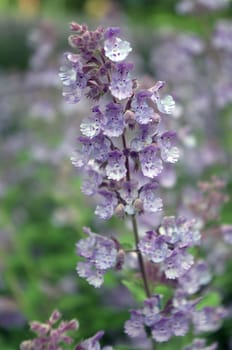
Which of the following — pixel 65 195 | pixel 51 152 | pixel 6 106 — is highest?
pixel 6 106

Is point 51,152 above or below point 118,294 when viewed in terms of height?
above

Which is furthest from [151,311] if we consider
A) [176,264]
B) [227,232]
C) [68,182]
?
[68,182]

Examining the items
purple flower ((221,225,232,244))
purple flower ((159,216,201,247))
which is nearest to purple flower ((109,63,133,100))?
purple flower ((159,216,201,247))

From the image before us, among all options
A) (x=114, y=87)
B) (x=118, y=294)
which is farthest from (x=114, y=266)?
(x=118, y=294)

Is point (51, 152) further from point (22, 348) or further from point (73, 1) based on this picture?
point (73, 1)

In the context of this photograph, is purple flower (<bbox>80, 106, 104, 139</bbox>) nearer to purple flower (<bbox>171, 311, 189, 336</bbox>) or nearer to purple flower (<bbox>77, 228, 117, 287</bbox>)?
purple flower (<bbox>77, 228, 117, 287</bbox>)

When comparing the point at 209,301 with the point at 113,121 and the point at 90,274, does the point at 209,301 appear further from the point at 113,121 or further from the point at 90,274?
the point at 113,121

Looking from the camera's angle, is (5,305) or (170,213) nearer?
(170,213)
